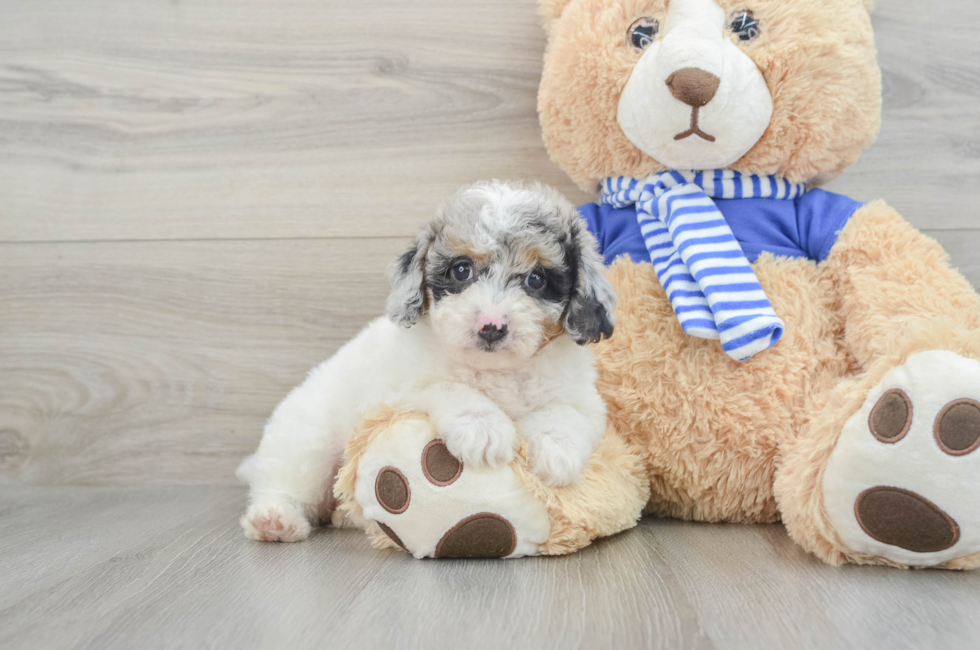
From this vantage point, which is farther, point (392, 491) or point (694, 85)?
point (694, 85)

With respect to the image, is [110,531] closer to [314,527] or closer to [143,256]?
[314,527]

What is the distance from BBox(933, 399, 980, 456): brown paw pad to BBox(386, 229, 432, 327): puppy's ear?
1.00m

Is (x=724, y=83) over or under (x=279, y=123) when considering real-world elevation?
over

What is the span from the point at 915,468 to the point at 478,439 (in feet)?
2.57

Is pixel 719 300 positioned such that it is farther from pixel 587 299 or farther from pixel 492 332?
pixel 492 332

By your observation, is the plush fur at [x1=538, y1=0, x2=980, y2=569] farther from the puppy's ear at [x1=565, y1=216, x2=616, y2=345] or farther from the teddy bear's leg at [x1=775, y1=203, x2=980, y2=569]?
the puppy's ear at [x1=565, y1=216, x2=616, y2=345]

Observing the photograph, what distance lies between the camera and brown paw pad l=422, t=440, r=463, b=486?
1.41 m

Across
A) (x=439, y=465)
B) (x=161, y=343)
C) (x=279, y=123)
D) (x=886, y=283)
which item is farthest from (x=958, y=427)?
(x=161, y=343)

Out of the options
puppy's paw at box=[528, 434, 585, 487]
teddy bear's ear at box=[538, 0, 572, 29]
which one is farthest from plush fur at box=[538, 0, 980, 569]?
puppy's paw at box=[528, 434, 585, 487]

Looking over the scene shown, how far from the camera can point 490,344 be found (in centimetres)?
142

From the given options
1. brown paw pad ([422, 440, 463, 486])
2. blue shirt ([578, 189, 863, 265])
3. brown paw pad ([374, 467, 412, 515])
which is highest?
blue shirt ([578, 189, 863, 265])

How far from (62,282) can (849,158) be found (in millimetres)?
2364

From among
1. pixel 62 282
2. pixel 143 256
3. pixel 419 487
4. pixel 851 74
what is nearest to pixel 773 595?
pixel 419 487

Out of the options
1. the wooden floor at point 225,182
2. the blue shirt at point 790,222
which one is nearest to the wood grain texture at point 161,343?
the wooden floor at point 225,182
